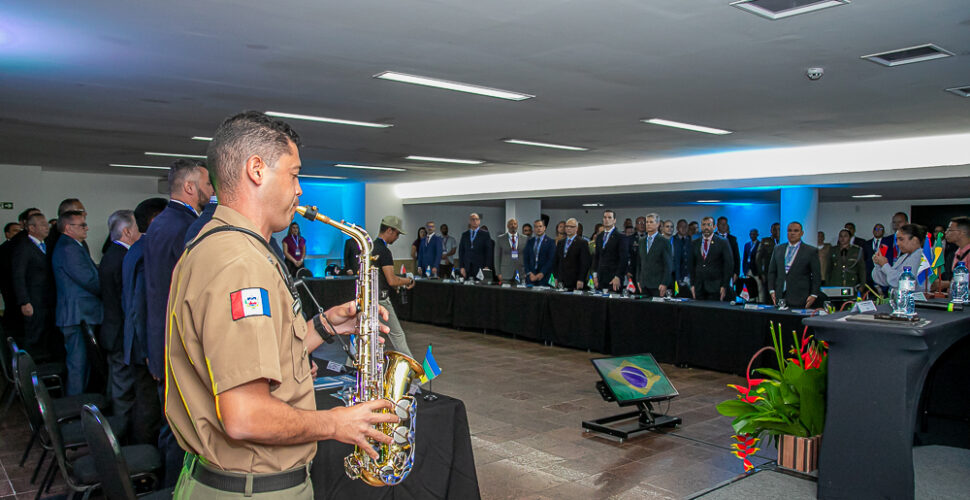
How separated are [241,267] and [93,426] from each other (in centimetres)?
130

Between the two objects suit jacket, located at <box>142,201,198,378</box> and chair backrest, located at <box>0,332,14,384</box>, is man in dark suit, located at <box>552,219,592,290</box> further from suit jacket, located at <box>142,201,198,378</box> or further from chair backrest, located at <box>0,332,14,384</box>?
suit jacket, located at <box>142,201,198,378</box>

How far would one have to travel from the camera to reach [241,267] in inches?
52.0

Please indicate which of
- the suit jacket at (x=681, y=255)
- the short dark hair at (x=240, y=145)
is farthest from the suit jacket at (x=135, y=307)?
the suit jacket at (x=681, y=255)

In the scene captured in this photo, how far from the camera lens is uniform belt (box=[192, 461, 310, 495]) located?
142 centimetres

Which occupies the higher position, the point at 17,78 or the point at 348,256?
the point at 17,78

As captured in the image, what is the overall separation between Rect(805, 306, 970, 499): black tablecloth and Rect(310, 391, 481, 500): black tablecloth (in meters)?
1.73

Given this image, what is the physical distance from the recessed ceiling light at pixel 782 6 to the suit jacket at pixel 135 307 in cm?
354

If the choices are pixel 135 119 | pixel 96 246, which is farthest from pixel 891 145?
pixel 96 246

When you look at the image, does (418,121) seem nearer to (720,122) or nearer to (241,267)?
(720,122)

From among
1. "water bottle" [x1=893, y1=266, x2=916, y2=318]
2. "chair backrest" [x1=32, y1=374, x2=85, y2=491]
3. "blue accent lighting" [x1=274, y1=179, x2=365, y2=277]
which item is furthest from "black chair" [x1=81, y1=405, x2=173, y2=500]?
"blue accent lighting" [x1=274, y1=179, x2=365, y2=277]

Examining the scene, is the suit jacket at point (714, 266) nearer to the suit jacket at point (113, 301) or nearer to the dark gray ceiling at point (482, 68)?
the dark gray ceiling at point (482, 68)

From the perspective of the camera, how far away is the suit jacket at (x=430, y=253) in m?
12.6

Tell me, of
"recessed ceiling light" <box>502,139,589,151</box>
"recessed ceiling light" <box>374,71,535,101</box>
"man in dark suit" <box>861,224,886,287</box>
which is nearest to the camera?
"recessed ceiling light" <box>374,71,535,101</box>

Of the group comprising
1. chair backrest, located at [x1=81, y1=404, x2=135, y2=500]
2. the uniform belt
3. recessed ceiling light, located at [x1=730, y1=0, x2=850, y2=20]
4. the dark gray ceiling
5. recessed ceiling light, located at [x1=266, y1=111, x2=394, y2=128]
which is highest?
recessed ceiling light, located at [x1=266, y1=111, x2=394, y2=128]
